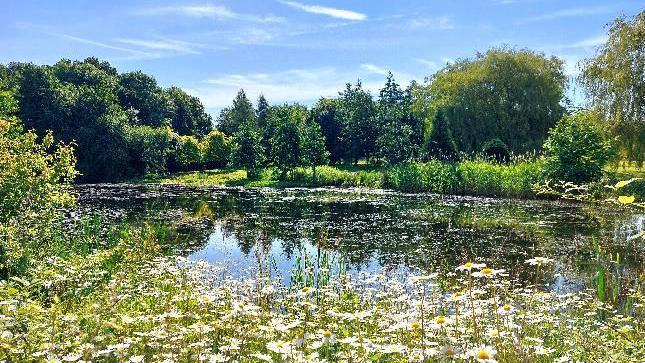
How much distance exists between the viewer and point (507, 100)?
132 ft

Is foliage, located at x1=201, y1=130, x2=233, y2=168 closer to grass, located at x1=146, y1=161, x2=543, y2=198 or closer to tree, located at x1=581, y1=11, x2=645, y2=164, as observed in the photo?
grass, located at x1=146, y1=161, x2=543, y2=198

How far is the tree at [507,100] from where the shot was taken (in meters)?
39.5

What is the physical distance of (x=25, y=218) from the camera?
905 centimetres

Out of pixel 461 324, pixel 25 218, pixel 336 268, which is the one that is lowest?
pixel 336 268

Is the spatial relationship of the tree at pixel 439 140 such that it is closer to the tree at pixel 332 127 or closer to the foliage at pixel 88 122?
the tree at pixel 332 127

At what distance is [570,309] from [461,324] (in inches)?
109

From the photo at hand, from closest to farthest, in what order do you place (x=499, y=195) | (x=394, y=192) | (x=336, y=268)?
1. (x=336, y=268)
2. (x=499, y=195)
3. (x=394, y=192)

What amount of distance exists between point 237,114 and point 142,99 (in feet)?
52.7

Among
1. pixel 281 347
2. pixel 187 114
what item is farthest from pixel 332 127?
pixel 281 347

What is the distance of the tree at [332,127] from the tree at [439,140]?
1519 cm

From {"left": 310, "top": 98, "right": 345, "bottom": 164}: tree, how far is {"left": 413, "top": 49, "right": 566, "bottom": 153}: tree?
18428mm

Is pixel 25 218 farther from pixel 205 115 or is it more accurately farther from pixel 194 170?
pixel 205 115

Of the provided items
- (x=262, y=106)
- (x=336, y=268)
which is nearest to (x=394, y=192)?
(x=336, y=268)

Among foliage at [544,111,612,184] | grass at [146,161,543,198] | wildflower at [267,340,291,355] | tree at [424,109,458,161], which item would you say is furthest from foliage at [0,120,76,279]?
tree at [424,109,458,161]
